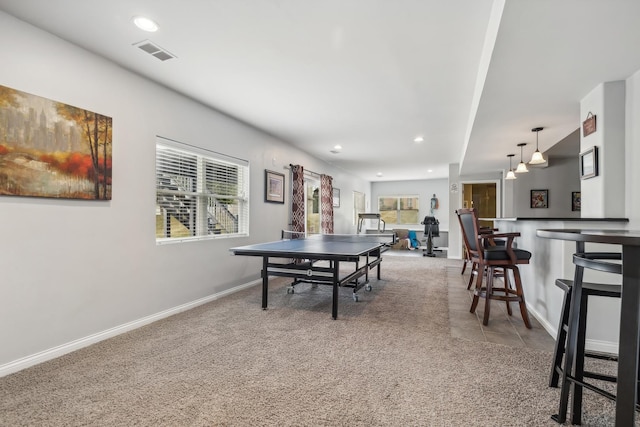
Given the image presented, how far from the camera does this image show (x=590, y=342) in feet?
7.40

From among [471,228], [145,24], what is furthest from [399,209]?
[145,24]

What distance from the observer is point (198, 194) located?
355 centimetres

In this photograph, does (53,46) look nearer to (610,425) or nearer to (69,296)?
(69,296)

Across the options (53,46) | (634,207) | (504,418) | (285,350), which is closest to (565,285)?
(504,418)

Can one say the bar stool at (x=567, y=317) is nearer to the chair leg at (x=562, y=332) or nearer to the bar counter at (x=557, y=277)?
the chair leg at (x=562, y=332)

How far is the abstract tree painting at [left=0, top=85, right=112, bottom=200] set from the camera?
6.54 feet

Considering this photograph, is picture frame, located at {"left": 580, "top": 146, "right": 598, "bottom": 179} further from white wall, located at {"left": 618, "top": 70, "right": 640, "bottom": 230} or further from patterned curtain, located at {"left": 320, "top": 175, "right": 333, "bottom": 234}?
patterned curtain, located at {"left": 320, "top": 175, "right": 333, "bottom": 234}

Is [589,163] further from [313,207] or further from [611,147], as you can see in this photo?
[313,207]

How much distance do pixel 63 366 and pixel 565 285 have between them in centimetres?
317

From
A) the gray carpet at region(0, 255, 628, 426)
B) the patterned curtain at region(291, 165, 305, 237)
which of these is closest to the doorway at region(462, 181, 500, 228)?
the patterned curtain at region(291, 165, 305, 237)

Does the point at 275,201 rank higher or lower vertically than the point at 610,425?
higher

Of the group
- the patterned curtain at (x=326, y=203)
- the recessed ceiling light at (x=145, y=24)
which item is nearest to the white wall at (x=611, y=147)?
the recessed ceiling light at (x=145, y=24)

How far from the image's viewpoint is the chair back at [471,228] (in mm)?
2990

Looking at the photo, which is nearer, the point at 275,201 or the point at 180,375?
the point at 180,375
